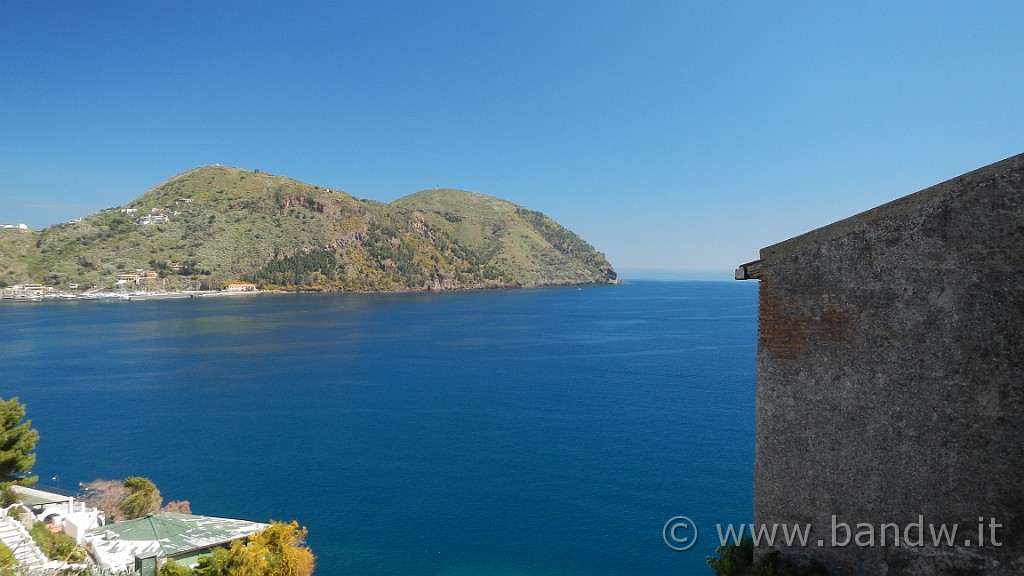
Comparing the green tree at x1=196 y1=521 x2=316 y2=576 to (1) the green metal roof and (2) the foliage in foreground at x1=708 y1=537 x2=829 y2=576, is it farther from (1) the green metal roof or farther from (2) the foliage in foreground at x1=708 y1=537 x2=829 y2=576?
(2) the foliage in foreground at x1=708 y1=537 x2=829 y2=576

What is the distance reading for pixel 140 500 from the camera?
2277 cm

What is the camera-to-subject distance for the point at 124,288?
14488 centimetres

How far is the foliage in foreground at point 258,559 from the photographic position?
14.2m

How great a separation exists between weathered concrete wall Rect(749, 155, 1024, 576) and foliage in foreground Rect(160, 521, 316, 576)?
13142 millimetres

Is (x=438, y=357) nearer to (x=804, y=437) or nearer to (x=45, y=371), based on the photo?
(x=45, y=371)

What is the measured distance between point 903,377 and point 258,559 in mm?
15295

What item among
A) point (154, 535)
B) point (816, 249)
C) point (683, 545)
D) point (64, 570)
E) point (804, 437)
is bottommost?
point (683, 545)

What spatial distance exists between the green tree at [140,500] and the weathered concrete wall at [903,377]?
2442 centimetres

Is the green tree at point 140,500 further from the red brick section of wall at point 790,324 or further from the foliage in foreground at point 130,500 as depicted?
the red brick section of wall at point 790,324

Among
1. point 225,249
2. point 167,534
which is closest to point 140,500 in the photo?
point 167,534

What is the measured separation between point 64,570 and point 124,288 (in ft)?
519

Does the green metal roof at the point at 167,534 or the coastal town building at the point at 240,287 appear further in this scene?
the coastal town building at the point at 240,287

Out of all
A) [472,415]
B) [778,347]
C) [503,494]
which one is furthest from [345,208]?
[778,347]

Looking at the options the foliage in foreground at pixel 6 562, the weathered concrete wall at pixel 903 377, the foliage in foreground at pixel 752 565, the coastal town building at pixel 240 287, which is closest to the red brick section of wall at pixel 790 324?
the weathered concrete wall at pixel 903 377
